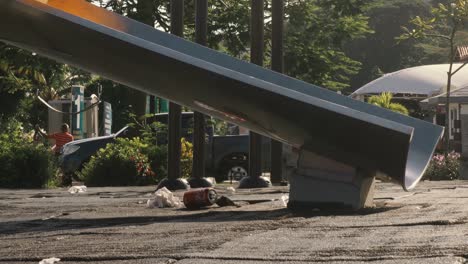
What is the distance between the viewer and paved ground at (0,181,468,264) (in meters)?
5.97

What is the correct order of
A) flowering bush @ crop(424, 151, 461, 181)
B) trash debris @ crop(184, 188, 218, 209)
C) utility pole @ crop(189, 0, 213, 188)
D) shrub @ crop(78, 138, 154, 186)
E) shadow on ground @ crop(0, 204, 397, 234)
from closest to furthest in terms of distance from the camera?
shadow on ground @ crop(0, 204, 397, 234)
trash debris @ crop(184, 188, 218, 209)
utility pole @ crop(189, 0, 213, 188)
shrub @ crop(78, 138, 154, 186)
flowering bush @ crop(424, 151, 461, 181)

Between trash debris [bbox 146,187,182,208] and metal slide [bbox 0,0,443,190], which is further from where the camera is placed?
trash debris [bbox 146,187,182,208]

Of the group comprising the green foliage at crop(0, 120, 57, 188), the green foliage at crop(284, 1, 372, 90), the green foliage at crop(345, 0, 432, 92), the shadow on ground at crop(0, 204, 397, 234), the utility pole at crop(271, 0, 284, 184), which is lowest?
the shadow on ground at crop(0, 204, 397, 234)

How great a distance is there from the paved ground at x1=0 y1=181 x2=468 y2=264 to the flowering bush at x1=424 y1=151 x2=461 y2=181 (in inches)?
473

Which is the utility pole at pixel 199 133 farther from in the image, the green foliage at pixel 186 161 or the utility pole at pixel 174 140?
the green foliage at pixel 186 161

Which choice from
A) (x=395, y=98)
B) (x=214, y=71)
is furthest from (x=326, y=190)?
(x=395, y=98)

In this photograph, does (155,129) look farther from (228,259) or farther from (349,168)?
(228,259)

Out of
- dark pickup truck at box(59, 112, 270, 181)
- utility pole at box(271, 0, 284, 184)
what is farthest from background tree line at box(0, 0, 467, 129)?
utility pole at box(271, 0, 284, 184)

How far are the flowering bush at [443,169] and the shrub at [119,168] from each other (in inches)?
227

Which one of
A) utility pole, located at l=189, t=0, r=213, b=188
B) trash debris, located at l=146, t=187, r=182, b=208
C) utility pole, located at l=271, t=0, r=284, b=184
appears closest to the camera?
trash debris, located at l=146, t=187, r=182, b=208

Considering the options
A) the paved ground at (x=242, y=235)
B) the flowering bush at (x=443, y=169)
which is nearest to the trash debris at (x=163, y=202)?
the paved ground at (x=242, y=235)

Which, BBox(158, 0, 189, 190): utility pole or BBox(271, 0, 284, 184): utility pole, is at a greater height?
BBox(271, 0, 284, 184): utility pole

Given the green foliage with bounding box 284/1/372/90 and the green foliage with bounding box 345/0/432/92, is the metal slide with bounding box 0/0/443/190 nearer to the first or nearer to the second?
the green foliage with bounding box 284/1/372/90

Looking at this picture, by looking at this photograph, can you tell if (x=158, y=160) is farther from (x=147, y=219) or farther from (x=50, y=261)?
(x=50, y=261)
